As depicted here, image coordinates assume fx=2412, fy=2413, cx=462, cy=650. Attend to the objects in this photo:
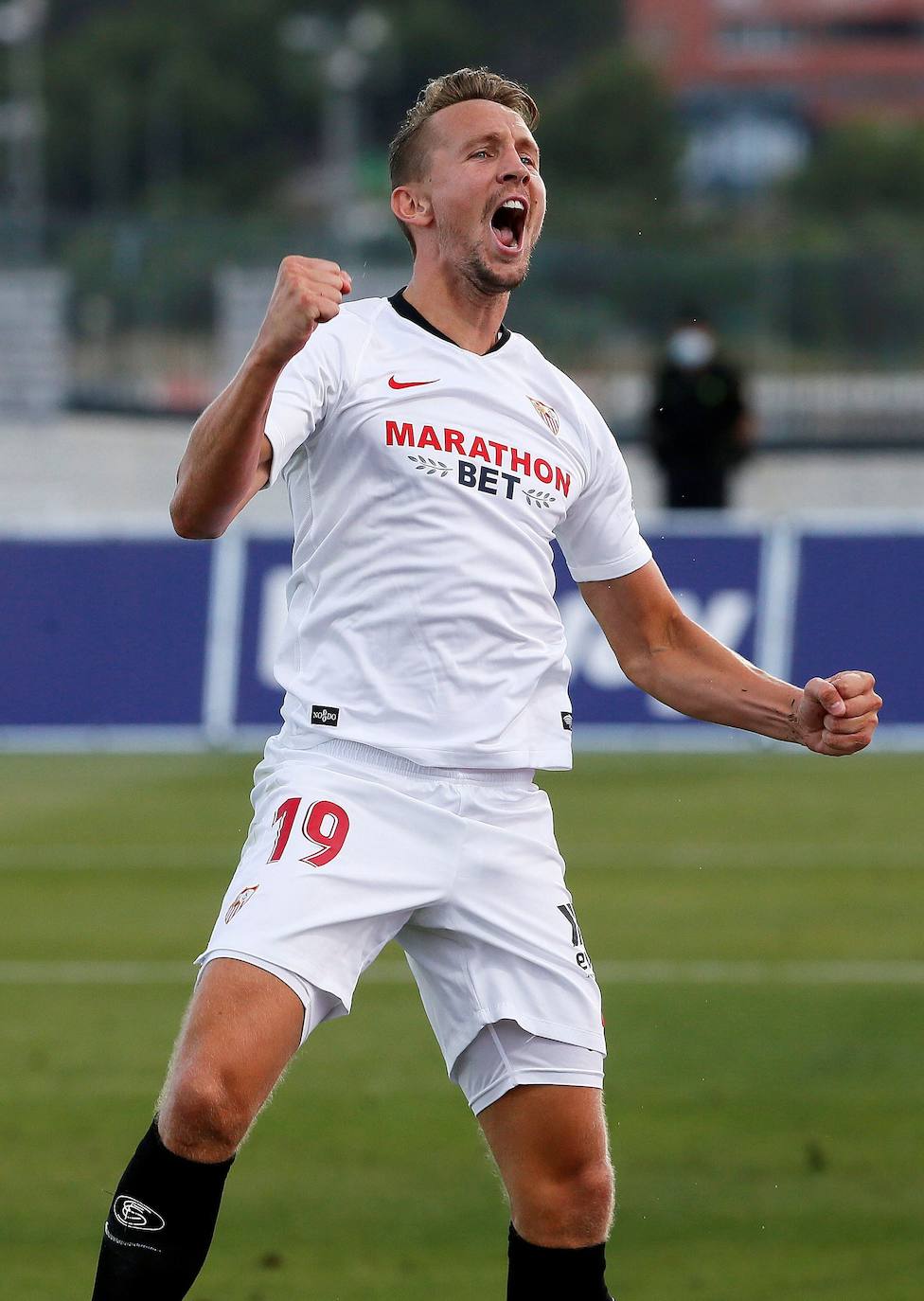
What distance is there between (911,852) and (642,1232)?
5.56 m

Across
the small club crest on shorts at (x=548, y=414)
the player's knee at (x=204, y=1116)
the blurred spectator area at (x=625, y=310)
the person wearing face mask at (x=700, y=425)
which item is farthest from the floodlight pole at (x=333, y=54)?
the player's knee at (x=204, y=1116)

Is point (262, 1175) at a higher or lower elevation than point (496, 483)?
lower

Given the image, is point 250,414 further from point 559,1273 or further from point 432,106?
point 559,1273

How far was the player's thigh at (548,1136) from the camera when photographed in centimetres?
439

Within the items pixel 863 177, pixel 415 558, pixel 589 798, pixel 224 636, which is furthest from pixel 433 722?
pixel 863 177

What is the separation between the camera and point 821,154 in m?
88.0

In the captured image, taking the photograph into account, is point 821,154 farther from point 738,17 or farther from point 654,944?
point 654,944

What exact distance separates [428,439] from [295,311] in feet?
1.72

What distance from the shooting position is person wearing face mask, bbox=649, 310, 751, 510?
1666cm

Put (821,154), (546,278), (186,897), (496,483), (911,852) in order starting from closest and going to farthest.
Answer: (496,483), (186,897), (911,852), (546,278), (821,154)

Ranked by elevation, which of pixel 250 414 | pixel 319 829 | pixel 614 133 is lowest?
pixel 614 133

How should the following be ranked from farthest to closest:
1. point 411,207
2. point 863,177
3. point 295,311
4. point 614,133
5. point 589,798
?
point 614,133, point 863,177, point 589,798, point 411,207, point 295,311

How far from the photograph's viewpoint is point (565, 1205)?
439 centimetres

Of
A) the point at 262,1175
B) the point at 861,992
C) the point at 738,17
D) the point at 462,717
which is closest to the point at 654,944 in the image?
the point at 861,992
